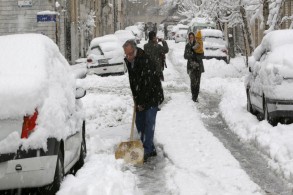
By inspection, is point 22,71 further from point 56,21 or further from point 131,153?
point 56,21

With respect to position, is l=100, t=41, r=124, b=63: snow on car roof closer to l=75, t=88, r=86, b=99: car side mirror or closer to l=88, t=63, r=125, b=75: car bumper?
l=88, t=63, r=125, b=75: car bumper

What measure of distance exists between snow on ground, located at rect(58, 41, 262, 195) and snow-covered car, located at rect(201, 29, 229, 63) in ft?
44.8

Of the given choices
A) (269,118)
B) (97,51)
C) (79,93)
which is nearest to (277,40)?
(269,118)

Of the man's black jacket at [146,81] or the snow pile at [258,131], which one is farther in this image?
the man's black jacket at [146,81]

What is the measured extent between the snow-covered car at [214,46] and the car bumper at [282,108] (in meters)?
19.2

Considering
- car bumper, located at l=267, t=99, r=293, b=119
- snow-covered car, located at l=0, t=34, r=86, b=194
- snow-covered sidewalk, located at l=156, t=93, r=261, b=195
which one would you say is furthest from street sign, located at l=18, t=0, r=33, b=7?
snow-covered car, located at l=0, t=34, r=86, b=194

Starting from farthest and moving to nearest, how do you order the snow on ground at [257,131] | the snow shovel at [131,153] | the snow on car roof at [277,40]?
the snow on car roof at [277,40] < the snow shovel at [131,153] < the snow on ground at [257,131]

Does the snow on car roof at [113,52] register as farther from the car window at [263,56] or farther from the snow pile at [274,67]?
A: the car window at [263,56]

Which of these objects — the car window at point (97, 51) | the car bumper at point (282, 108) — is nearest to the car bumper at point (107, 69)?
the car window at point (97, 51)

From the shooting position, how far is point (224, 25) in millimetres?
49500

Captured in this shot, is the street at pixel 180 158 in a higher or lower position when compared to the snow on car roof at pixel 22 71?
lower

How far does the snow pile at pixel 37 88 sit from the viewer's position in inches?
234

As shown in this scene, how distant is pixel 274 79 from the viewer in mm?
10734

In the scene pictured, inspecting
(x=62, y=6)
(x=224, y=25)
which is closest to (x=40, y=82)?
(x=62, y=6)
